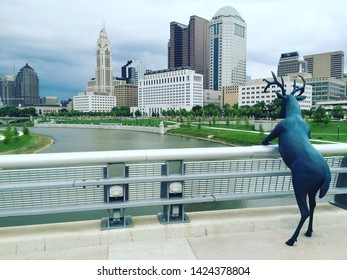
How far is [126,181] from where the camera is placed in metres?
3.62

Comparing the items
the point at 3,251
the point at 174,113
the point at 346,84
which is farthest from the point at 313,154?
the point at 346,84

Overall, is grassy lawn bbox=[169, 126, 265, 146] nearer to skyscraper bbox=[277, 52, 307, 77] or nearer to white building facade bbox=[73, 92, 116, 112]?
white building facade bbox=[73, 92, 116, 112]

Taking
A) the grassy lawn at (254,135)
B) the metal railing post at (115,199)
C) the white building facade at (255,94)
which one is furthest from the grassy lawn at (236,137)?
the white building facade at (255,94)

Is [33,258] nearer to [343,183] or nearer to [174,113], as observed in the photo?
[343,183]

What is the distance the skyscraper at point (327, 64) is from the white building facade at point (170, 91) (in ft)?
242

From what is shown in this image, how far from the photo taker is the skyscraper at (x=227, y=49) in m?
164

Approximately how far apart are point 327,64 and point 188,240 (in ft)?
634

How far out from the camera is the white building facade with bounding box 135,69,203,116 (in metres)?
139

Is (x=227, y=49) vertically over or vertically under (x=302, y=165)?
over

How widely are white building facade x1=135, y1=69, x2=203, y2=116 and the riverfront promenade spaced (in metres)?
131

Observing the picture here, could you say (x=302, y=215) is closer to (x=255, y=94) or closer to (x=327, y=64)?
(x=255, y=94)

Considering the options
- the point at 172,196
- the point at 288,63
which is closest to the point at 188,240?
the point at 172,196

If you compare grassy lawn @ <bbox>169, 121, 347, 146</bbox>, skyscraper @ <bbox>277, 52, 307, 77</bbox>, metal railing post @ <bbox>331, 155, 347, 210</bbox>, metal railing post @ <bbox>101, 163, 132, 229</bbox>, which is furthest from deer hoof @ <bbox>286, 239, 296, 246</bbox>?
skyscraper @ <bbox>277, 52, 307, 77</bbox>
